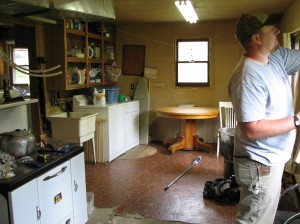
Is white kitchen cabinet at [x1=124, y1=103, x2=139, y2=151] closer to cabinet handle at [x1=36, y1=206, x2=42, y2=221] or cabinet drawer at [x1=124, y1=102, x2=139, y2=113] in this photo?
cabinet drawer at [x1=124, y1=102, x2=139, y2=113]

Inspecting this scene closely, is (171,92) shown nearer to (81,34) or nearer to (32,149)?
(81,34)

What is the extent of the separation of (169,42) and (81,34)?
175 centimetres

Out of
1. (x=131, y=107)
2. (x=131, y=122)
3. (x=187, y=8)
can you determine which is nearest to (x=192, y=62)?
(x=131, y=107)

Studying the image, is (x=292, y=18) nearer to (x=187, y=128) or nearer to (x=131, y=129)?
(x=187, y=128)

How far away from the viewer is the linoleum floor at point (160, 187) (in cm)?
302

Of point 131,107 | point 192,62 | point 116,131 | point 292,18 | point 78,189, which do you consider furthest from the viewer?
point 192,62

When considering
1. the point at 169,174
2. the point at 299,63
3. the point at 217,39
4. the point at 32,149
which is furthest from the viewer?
the point at 217,39

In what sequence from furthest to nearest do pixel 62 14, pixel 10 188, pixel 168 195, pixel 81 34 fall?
pixel 81 34
pixel 168 195
pixel 62 14
pixel 10 188

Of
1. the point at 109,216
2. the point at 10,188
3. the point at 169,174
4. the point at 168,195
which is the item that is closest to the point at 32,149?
the point at 10,188

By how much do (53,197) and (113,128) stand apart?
2.62 m

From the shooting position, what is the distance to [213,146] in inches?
217

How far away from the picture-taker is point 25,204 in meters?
1.82

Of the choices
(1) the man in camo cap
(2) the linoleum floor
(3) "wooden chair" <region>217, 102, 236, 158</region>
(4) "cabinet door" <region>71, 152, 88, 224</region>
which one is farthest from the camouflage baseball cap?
(3) "wooden chair" <region>217, 102, 236, 158</region>

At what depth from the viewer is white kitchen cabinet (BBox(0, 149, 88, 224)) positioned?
178 centimetres
